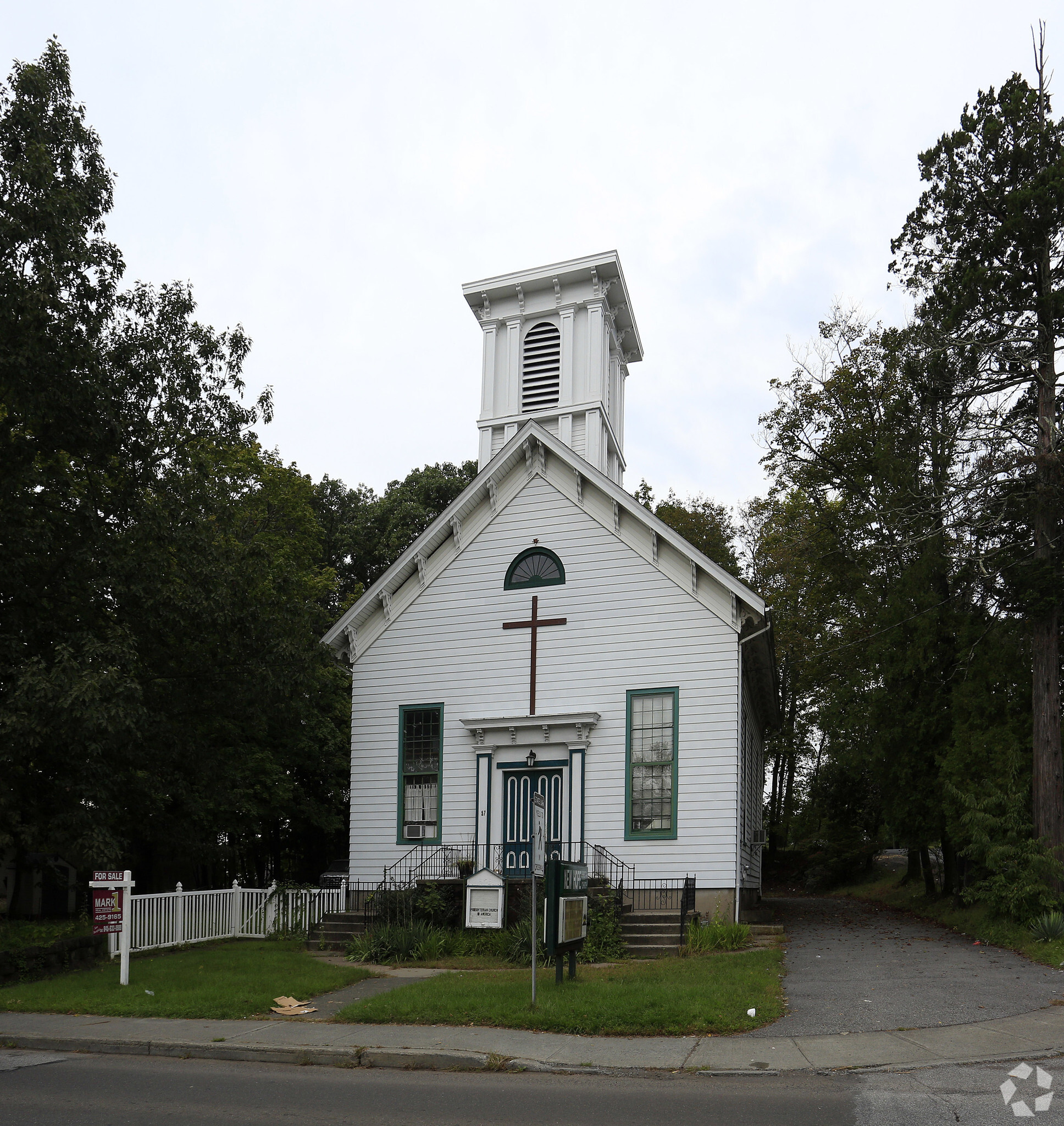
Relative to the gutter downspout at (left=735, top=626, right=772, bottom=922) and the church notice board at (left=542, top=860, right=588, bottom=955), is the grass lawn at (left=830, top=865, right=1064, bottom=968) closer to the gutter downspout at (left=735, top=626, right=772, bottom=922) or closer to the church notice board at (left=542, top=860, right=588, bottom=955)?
the gutter downspout at (left=735, top=626, right=772, bottom=922)

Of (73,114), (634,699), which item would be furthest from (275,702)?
(73,114)

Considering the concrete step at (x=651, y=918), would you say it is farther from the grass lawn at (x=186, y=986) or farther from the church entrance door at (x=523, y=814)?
the grass lawn at (x=186, y=986)

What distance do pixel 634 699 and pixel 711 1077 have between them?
11252 millimetres

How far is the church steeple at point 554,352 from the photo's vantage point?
26.1 metres

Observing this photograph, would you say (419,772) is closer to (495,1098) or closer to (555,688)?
(555,688)

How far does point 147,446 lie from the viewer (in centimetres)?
2031

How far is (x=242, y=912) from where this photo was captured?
22312mm

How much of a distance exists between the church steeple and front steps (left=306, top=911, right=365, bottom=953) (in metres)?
11.0

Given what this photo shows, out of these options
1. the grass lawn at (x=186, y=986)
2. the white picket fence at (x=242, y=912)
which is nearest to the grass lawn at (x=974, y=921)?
the grass lawn at (x=186, y=986)

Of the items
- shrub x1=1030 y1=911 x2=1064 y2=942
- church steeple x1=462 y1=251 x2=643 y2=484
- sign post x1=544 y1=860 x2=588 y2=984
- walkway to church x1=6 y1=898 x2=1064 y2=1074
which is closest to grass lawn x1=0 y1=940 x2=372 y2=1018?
walkway to church x1=6 y1=898 x2=1064 y2=1074

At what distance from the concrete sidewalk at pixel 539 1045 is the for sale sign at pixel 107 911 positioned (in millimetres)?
2954

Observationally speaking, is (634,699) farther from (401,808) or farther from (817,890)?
(817,890)

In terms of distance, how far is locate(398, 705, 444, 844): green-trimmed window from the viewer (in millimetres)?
21375

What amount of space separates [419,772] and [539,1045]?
11.4m
